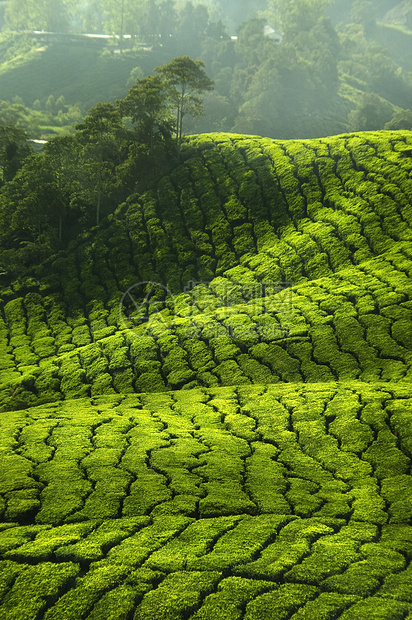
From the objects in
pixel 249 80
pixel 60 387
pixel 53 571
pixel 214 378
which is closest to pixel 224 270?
pixel 214 378

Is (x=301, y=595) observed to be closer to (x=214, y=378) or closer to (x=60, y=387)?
(x=214, y=378)

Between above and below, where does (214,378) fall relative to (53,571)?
above

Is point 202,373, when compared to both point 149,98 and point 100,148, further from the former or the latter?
point 149,98

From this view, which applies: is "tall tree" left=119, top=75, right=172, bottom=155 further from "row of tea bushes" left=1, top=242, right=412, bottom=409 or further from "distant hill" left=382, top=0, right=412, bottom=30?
"distant hill" left=382, top=0, right=412, bottom=30

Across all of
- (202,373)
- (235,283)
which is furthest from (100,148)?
(202,373)

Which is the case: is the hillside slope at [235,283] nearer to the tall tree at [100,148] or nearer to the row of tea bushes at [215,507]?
the row of tea bushes at [215,507]


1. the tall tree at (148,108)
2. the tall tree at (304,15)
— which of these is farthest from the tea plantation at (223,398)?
the tall tree at (304,15)
